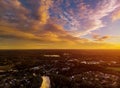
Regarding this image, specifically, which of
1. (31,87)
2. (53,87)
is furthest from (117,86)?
(31,87)

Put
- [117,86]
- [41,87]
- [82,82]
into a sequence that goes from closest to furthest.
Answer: [41,87] → [117,86] → [82,82]

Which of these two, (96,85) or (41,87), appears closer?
(41,87)

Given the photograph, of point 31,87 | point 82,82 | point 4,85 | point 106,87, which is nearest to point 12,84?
point 4,85

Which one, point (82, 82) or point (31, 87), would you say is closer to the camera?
point (31, 87)

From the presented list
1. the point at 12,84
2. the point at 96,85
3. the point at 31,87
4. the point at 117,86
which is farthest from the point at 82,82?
the point at 12,84

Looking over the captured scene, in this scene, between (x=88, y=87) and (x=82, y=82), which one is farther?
(x=82, y=82)

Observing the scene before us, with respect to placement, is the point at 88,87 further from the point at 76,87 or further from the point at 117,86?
the point at 117,86

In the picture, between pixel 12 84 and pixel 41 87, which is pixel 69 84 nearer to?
pixel 41 87

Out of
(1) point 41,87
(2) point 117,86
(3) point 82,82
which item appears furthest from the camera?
(3) point 82,82
